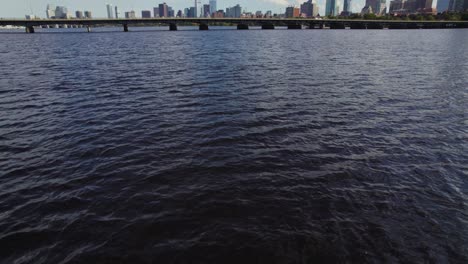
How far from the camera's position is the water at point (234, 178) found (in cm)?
930

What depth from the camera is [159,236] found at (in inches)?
382

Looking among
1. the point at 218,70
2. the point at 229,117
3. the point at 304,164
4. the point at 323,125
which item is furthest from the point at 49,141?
the point at 218,70

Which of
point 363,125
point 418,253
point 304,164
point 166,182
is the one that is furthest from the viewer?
point 363,125

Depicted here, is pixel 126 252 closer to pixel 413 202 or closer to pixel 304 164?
pixel 304 164

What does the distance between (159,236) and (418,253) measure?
789 cm

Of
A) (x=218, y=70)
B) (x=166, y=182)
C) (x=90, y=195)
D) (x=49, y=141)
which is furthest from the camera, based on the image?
(x=218, y=70)

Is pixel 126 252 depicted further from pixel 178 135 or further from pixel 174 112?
pixel 174 112

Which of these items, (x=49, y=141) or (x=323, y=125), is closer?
(x=49, y=141)

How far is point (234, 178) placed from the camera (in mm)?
13445

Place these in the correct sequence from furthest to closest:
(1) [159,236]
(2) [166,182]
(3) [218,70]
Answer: (3) [218,70] → (2) [166,182] → (1) [159,236]

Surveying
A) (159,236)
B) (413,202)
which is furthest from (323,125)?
(159,236)

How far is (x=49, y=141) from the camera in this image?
17.8m

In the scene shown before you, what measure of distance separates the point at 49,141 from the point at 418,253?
1889 cm

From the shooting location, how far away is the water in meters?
9.30
